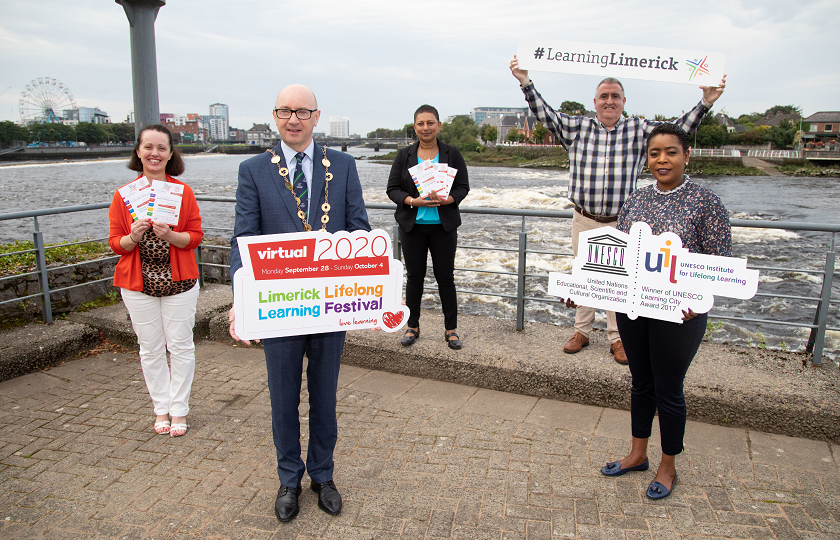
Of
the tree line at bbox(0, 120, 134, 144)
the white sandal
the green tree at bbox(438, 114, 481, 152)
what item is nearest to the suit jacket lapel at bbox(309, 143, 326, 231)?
the white sandal

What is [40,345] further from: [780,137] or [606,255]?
[780,137]

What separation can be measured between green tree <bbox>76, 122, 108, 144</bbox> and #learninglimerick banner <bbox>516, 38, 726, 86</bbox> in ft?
374

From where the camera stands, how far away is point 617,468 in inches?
120

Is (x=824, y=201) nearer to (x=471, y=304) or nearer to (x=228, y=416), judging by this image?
(x=471, y=304)

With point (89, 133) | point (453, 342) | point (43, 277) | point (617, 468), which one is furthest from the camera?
point (89, 133)

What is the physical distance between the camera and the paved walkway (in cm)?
264

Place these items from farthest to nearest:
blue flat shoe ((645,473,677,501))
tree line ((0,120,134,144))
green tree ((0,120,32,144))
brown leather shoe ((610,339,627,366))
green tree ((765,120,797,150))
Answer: green tree ((765,120,797,150))
tree line ((0,120,134,144))
green tree ((0,120,32,144))
brown leather shoe ((610,339,627,366))
blue flat shoe ((645,473,677,501))

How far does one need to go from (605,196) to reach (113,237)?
3.33 meters

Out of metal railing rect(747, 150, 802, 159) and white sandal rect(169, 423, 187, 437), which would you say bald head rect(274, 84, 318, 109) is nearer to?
white sandal rect(169, 423, 187, 437)

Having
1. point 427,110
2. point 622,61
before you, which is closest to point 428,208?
point 427,110

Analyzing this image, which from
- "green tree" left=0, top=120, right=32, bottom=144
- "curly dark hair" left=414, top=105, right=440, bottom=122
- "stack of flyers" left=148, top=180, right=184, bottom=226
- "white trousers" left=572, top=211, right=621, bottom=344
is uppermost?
"green tree" left=0, top=120, right=32, bottom=144

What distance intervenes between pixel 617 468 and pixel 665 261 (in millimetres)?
1227

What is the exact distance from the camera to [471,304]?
37.7ft

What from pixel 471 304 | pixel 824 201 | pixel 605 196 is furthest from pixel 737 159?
pixel 605 196
